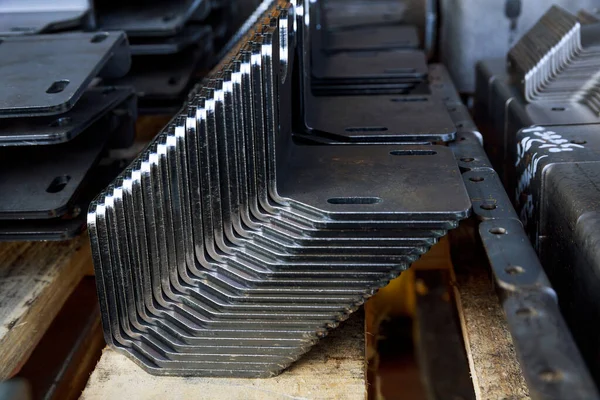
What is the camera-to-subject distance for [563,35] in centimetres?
151

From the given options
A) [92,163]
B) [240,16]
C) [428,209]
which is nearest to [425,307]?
[428,209]

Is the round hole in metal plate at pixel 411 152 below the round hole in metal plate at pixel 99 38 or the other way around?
below

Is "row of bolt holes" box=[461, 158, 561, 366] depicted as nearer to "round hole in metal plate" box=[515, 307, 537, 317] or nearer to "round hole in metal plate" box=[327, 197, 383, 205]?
"round hole in metal plate" box=[515, 307, 537, 317]

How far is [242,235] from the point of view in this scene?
1.01 metres

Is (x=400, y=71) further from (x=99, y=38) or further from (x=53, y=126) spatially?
(x=53, y=126)

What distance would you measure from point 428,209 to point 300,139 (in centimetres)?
44

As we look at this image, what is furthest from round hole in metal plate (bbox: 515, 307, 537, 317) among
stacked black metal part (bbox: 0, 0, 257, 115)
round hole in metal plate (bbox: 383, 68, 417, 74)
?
stacked black metal part (bbox: 0, 0, 257, 115)

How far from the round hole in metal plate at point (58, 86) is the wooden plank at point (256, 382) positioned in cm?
47

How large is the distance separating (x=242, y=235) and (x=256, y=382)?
0.70ft

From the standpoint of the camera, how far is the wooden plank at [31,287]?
3.79 ft

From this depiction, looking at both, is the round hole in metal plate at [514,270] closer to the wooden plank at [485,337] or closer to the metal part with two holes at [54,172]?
the wooden plank at [485,337]

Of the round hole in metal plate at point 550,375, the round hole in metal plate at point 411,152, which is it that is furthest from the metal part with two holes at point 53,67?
the round hole in metal plate at point 550,375

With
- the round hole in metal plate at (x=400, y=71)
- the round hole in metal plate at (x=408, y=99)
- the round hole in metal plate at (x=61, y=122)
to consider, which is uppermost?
the round hole in metal plate at (x=61, y=122)

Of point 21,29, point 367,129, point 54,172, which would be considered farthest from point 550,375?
Answer: point 21,29
